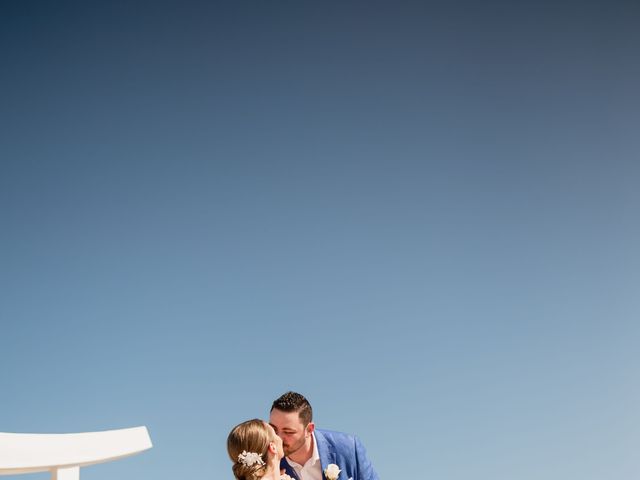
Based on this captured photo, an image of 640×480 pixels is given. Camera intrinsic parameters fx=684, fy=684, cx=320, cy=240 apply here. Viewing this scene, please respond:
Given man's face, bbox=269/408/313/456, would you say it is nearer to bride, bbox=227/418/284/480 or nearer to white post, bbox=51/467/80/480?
bride, bbox=227/418/284/480

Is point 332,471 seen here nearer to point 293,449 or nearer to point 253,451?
point 293,449

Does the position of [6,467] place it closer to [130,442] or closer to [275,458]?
[130,442]

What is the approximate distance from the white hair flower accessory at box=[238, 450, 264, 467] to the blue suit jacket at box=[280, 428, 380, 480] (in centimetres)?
177

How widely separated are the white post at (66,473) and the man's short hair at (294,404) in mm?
2114

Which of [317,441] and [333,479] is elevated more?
[317,441]

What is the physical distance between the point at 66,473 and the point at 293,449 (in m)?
2.42

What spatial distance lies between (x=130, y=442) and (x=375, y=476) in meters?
2.95

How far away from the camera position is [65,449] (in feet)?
19.6

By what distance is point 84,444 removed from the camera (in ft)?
20.3

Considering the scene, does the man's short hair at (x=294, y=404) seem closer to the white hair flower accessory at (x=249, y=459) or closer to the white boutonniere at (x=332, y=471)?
the white boutonniere at (x=332, y=471)

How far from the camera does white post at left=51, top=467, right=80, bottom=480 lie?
5.92m

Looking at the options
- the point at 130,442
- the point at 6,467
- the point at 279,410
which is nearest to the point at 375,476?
the point at 279,410

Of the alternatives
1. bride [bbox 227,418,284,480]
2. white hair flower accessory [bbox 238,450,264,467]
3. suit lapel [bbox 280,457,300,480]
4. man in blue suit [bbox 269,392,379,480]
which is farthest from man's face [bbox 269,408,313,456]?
white hair flower accessory [bbox 238,450,264,467]

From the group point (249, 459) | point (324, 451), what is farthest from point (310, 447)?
point (249, 459)
